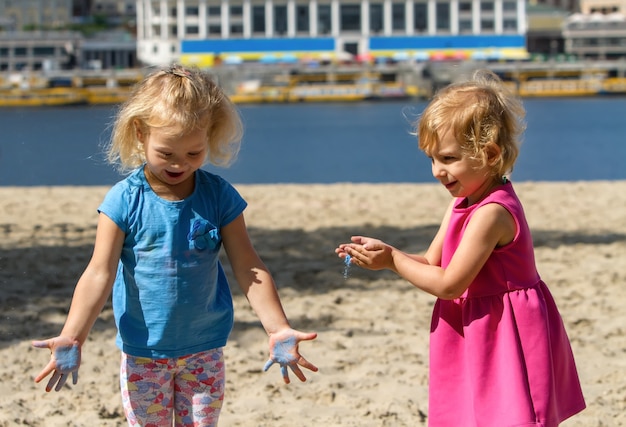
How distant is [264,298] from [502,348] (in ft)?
1.68

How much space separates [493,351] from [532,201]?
294 inches

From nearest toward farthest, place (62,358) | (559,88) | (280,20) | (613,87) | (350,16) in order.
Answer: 1. (62,358)
2. (559,88)
3. (613,87)
4. (280,20)
5. (350,16)

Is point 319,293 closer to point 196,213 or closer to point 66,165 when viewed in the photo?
point 196,213

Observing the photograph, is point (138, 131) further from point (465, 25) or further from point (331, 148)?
point (465, 25)

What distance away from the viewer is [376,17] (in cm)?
8825

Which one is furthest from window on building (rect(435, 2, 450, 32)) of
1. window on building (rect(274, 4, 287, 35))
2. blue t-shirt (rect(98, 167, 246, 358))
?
blue t-shirt (rect(98, 167, 246, 358))

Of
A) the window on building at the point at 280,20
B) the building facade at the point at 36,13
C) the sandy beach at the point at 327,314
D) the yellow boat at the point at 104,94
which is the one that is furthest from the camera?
the building facade at the point at 36,13

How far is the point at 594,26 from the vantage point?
89625 millimetres

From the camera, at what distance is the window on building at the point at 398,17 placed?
87875mm

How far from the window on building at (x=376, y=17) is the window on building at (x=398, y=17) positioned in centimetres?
99

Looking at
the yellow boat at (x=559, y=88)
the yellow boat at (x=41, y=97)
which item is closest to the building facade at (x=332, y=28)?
the yellow boat at (x=559, y=88)

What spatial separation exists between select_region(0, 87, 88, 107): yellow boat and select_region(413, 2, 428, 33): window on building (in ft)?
107

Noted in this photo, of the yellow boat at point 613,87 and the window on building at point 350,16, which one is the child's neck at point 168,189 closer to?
the yellow boat at point 613,87

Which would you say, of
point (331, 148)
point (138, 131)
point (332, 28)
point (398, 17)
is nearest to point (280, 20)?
point (332, 28)
